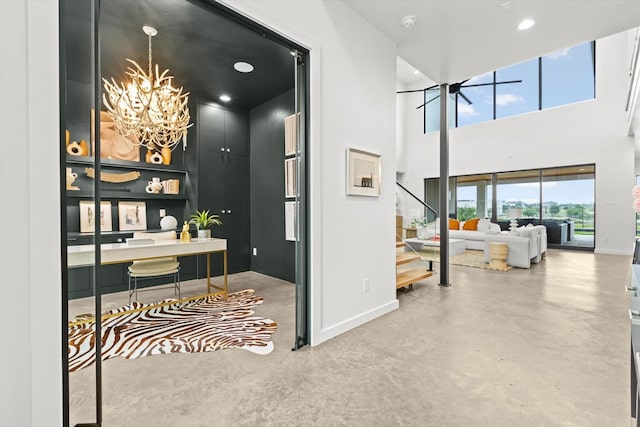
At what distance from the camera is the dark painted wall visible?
181 inches

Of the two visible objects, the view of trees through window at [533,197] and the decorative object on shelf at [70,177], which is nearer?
the decorative object on shelf at [70,177]

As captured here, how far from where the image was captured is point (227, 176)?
5.01m

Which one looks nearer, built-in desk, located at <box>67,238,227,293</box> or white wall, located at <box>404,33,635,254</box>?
built-in desk, located at <box>67,238,227,293</box>

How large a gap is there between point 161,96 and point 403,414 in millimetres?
3581

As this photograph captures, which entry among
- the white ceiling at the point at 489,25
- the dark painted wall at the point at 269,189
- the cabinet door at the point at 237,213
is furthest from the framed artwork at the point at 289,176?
the white ceiling at the point at 489,25

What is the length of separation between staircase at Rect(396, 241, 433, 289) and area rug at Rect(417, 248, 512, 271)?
2.91 ft

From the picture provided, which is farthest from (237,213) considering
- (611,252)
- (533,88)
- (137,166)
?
(533,88)

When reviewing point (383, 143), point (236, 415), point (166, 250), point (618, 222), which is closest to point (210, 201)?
point (166, 250)

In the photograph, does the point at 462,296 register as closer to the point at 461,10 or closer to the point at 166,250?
the point at 461,10

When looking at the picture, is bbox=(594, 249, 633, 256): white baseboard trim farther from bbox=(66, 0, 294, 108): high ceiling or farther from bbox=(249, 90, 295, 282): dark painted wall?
bbox=(66, 0, 294, 108): high ceiling

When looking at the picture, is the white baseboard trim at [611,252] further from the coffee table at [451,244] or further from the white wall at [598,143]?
the coffee table at [451,244]

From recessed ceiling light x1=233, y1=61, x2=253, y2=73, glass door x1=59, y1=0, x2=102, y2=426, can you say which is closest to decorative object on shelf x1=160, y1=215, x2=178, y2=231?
recessed ceiling light x1=233, y1=61, x2=253, y2=73

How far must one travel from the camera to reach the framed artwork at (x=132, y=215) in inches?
170

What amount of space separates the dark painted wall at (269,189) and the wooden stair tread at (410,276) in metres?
1.59
